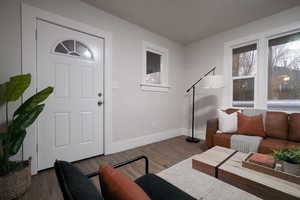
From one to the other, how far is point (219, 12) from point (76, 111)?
9.79 ft

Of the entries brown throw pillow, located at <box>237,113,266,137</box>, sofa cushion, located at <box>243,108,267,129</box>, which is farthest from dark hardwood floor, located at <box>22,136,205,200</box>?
sofa cushion, located at <box>243,108,267,129</box>

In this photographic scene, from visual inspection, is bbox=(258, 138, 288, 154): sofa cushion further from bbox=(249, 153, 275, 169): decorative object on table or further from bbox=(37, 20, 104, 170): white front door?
bbox=(37, 20, 104, 170): white front door

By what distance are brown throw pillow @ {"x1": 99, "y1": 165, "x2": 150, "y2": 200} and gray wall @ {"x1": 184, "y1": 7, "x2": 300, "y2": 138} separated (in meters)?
3.06

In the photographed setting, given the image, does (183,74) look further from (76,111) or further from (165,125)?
(76,111)

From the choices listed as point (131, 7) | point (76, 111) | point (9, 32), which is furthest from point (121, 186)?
point (131, 7)

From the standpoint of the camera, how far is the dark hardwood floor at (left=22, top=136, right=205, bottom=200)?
1460 mm

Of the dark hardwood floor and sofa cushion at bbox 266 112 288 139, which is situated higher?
sofa cushion at bbox 266 112 288 139

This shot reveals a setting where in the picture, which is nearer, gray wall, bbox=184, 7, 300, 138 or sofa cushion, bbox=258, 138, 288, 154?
sofa cushion, bbox=258, 138, 288, 154

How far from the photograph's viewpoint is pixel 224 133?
7.72 ft

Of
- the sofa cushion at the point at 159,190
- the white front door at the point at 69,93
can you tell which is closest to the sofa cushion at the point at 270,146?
the sofa cushion at the point at 159,190

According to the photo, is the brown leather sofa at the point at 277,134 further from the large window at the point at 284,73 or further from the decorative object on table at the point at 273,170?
the decorative object on table at the point at 273,170

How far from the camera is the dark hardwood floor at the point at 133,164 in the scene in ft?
4.79

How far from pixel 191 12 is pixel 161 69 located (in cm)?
135

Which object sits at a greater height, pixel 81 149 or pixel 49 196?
pixel 81 149
